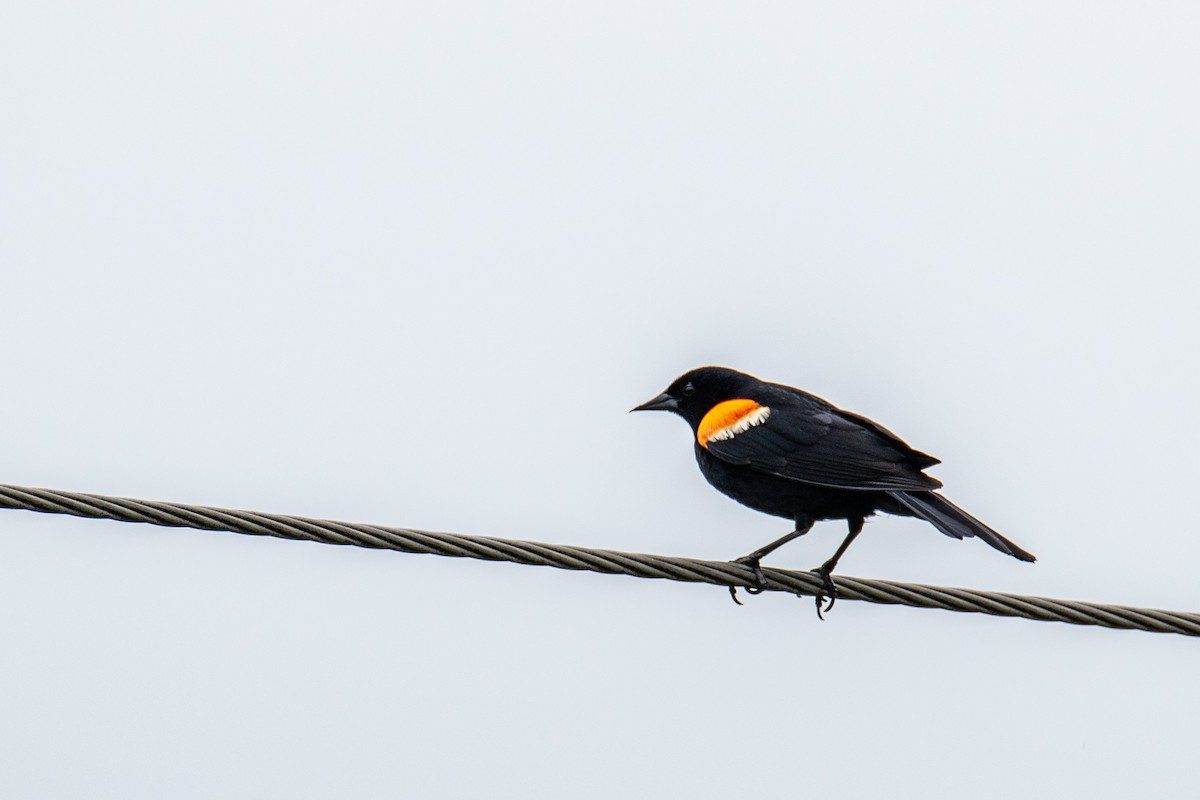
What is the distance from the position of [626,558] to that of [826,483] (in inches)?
70.2

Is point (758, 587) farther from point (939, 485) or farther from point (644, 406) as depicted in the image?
point (644, 406)

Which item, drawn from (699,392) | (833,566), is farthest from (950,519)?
(699,392)

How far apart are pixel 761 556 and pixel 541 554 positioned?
181cm

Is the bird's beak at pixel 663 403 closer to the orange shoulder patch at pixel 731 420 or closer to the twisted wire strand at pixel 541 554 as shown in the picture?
the orange shoulder patch at pixel 731 420

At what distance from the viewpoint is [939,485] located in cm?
553

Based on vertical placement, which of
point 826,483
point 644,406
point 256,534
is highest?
point 644,406

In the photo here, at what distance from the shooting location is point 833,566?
18.4ft

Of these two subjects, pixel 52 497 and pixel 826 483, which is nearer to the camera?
pixel 52 497

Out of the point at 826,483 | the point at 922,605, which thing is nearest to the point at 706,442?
the point at 826,483

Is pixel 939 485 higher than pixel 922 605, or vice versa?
pixel 939 485

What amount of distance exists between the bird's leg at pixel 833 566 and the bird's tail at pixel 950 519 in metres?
0.35

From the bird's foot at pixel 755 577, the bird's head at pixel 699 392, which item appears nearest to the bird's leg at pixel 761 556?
the bird's foot at pixel 755 577

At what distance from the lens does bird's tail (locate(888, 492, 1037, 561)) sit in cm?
492

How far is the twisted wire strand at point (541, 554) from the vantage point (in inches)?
150
